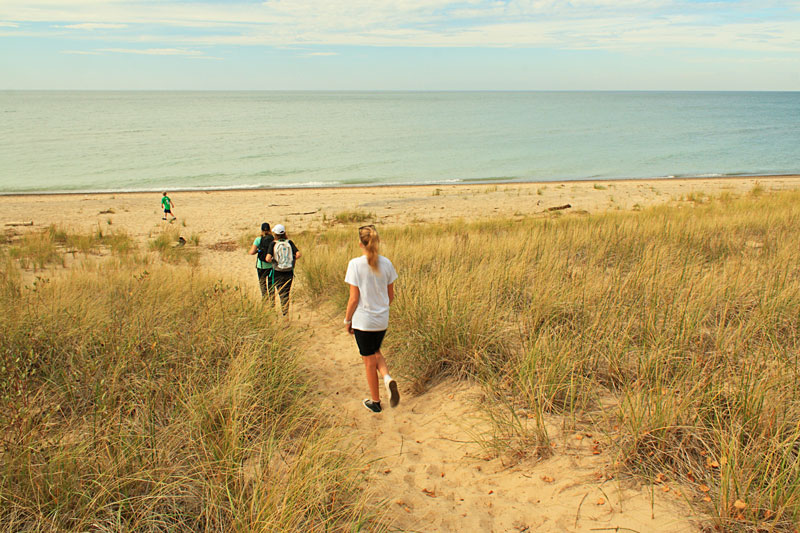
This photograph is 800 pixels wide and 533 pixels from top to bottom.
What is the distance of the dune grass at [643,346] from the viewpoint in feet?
10.5

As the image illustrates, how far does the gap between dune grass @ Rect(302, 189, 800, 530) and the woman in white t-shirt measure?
0.57 meters

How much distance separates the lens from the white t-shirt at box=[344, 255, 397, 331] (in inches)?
187

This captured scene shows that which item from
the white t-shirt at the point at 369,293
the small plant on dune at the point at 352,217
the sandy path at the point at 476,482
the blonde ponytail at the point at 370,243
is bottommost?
the small plant on dune at the point at 352,217

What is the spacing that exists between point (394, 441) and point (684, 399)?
2284 mm

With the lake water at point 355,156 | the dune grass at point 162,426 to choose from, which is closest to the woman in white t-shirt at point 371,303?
the dune grass at point 162,426

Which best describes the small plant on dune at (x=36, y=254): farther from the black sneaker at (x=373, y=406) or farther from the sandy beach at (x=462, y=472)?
the black sneaker at (x=373, y=406)

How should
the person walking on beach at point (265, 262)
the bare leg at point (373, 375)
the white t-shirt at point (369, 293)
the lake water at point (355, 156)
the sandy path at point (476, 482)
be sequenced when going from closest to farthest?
the sandy path at point (476, 482), the white t-shirt at point (369, 293), the bare leg at point (373, 375), the person walking on beach at point (265, 262), the lake water at point (355, 156)

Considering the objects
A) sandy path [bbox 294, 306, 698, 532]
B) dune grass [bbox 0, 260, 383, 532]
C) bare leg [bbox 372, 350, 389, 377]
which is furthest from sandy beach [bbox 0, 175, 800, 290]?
sandy path [bbox 294, 306, 698, 532]

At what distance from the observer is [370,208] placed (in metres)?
21.8

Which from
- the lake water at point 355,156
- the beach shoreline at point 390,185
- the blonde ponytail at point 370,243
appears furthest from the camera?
the lake water at point 355,156

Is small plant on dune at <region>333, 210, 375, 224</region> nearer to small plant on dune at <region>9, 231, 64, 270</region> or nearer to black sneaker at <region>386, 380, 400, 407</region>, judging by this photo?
small plant on dune at <region>9, 231, 64, 270</region>

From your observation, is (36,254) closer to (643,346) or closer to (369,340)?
(369,340)

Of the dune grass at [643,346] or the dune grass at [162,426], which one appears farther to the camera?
the dune grass at [643,346]

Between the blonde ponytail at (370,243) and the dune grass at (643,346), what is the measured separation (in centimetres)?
115
